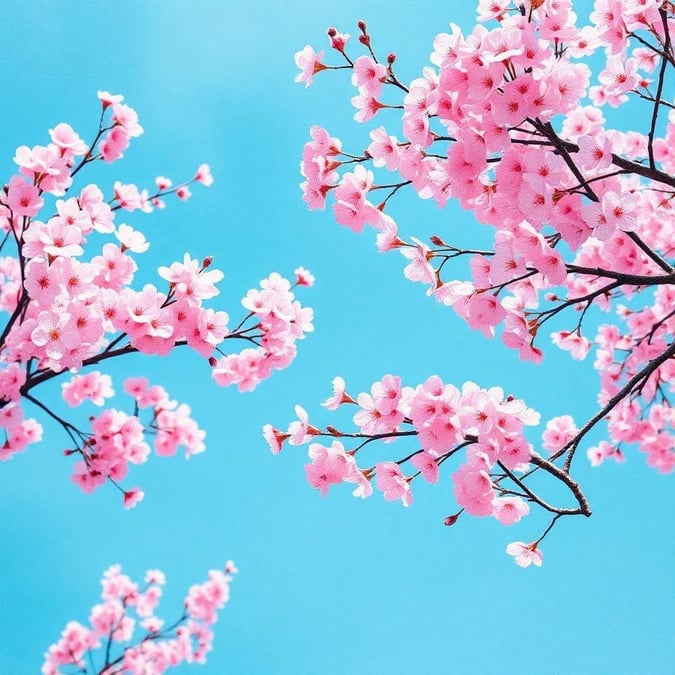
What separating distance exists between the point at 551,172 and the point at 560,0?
3.36 ft

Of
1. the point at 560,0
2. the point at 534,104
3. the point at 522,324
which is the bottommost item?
the point at 522,324

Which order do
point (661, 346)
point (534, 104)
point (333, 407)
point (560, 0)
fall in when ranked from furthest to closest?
1. point (661, 346)
2. point (333, 407)
3. point (560, 0)
4. point (534, 104)

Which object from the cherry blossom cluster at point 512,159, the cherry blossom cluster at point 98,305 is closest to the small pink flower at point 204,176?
the cherry blossom cluster at point 98,305

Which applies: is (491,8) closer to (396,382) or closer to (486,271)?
(486,271)

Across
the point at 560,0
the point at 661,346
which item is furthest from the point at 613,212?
the point at 661,346

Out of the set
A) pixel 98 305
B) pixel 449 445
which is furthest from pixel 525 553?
pixel 98 305

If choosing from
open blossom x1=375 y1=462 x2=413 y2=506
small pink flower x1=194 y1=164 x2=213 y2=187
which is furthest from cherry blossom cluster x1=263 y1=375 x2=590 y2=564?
small pink flower x1=194 y1=164 x2=213 y2=187

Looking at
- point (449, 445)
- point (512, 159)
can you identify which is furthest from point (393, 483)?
point (512, 159)

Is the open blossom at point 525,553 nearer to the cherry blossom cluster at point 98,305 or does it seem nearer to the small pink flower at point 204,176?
the cherry blossom cluster at point 98,305

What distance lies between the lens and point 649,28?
155 inches

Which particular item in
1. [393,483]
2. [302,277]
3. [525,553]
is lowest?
Result: [525,553]

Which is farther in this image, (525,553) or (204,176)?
(204,176)

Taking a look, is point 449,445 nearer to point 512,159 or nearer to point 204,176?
point 512,159

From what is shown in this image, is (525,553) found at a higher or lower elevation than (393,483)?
lower
